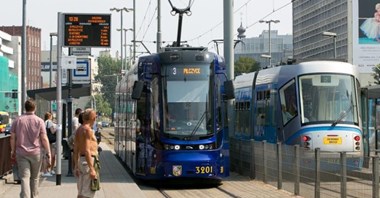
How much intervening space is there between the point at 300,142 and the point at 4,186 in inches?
314

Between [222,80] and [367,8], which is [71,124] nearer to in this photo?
[222,80]

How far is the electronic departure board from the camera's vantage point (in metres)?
20.8

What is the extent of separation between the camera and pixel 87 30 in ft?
70.0

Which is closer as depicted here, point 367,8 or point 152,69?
point 152,69

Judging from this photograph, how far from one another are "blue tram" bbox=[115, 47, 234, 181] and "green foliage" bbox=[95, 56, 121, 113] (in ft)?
474

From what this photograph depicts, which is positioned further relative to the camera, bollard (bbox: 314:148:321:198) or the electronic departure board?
the electronic departure board

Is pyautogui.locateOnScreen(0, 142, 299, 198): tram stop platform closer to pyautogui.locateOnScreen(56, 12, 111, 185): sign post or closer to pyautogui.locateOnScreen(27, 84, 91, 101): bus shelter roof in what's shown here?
pyautogui.locateOnScreen(56, 12, 111, 185): sign post

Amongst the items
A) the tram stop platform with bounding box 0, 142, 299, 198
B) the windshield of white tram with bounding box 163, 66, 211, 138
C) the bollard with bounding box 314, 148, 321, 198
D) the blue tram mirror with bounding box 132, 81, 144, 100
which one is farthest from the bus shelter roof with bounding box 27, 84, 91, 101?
the bollard with bounding box 314, 148, 321, 198

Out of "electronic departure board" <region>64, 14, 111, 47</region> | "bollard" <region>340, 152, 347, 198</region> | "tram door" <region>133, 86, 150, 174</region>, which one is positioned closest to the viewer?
"bollard" <region>340, 152, 347, 198</region>

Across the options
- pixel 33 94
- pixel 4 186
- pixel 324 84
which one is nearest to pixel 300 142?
pixel 324 84

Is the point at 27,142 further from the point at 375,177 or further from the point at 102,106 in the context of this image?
the point at 102,106

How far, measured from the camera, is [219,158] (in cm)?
1966

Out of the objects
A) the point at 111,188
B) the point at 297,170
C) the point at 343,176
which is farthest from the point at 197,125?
the point at 343,176

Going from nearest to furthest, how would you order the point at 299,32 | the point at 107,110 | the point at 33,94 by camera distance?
the point at 33,94 → the point at 107,110 → the point at 299,32
